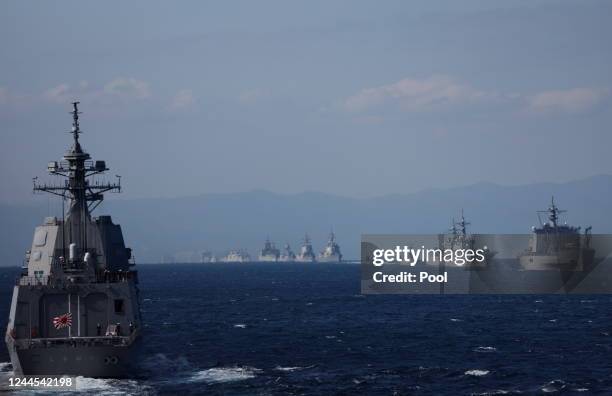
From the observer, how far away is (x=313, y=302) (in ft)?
502

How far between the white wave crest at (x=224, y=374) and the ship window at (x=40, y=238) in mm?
13926

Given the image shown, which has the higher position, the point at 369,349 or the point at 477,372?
the point at 369,349

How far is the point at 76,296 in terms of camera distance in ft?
229

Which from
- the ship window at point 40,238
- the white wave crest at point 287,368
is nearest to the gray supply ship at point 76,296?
A: the ship window at point 40,238

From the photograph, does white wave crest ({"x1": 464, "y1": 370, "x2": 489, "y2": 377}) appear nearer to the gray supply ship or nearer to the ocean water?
the ocean water

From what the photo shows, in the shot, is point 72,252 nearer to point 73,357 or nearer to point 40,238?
point 40,238

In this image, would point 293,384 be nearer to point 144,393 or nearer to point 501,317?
point 144,393

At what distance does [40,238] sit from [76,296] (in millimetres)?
6775

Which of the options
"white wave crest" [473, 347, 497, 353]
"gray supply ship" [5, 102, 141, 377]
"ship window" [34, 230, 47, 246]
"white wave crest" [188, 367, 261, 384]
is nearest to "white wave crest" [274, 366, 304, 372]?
"white wave crest" [188, 367, 261, 384]

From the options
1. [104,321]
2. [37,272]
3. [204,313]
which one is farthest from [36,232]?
[204,313]

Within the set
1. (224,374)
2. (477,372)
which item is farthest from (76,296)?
(477,372)

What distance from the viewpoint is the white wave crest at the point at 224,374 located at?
2761 inches

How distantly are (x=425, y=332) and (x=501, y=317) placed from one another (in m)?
23.3

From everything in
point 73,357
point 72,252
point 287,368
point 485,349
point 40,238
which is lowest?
point 287,368
